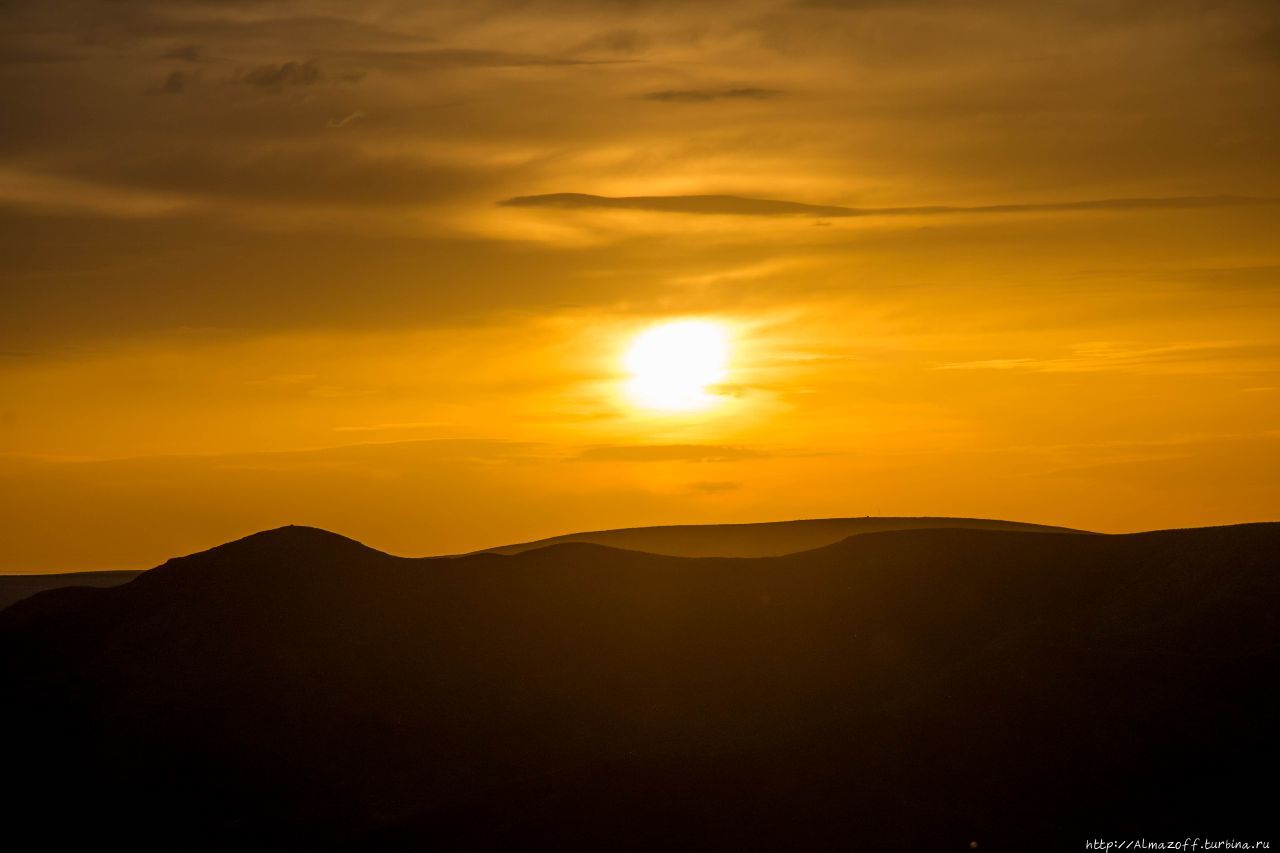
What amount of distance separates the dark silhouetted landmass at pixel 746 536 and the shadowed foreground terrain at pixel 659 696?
5472 cm

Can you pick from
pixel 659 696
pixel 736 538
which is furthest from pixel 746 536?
pixel 659 696

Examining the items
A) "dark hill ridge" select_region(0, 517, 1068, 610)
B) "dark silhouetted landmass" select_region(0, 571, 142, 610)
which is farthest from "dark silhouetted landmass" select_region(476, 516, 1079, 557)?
"dark silhouetted landmass" select_region(0, 571, 142, 610)

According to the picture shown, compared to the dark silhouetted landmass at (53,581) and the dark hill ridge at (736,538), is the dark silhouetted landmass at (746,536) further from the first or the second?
the dark silhouetted landmass at (53,581)

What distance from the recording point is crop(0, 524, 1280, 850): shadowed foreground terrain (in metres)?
42.6

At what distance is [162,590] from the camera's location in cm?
6362

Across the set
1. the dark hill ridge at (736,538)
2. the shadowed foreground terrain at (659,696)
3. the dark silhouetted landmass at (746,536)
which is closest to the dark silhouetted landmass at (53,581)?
the dark hill ridge at (736,538)

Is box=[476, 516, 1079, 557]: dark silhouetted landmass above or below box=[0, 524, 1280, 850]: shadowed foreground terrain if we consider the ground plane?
above

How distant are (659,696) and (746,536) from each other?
265 feet

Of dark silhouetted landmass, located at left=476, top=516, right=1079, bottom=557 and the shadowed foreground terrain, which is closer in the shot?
the shadowed foreground terrain

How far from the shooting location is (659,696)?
62.8 meters

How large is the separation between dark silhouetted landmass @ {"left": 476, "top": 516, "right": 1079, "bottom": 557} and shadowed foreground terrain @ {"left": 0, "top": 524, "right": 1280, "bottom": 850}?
180 feet

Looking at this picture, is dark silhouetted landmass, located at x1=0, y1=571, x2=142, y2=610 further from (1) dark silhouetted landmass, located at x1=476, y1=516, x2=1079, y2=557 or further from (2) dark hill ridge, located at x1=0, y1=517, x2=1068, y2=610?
(1) dark silhouetted landmass, located at x1=476, y1=516, x2=1079, y2=557

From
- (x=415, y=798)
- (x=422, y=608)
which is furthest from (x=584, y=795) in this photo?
(x=422, y=608)

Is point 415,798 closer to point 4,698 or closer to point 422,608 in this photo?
point 422,608
